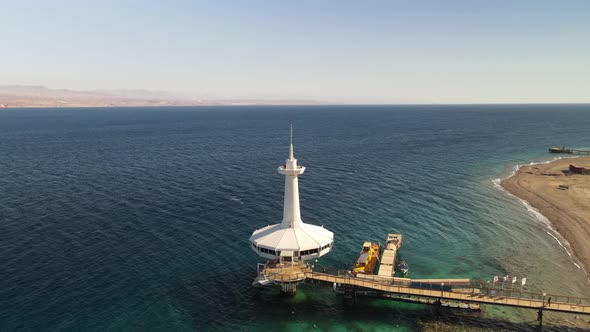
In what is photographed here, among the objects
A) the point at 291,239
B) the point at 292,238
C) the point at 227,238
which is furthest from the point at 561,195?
the point at 227,238

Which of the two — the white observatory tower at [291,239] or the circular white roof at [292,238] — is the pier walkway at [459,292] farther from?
the circular white roof at [292,238]

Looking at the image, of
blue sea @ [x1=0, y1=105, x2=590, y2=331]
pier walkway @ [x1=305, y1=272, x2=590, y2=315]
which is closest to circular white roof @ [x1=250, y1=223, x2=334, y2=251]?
pier walkway @ [x1=305, y1=272, x2=590, y2=315]

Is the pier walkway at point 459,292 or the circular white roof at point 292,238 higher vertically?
the circular white roof at point 292,238

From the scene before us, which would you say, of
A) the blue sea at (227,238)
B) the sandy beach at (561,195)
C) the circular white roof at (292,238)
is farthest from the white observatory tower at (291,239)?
the sandy beach at (561,195)

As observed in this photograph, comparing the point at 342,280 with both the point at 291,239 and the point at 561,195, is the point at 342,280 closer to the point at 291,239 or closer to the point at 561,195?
the point at 291,239

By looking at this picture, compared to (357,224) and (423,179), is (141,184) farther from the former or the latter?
(423,179)

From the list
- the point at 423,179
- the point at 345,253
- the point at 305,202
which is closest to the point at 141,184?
the point at 305,202
